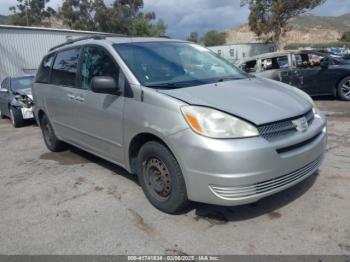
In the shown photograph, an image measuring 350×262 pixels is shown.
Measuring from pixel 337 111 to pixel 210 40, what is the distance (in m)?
81.9

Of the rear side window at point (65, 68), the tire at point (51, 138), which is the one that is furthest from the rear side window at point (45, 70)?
the tire at point (51, 138)

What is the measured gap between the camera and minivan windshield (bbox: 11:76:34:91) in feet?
33.7

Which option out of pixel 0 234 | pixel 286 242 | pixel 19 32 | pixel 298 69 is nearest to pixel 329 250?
pixel 286 242

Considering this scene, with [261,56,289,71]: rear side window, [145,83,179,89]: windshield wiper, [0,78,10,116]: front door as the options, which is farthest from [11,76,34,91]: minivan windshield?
[145,83,179,89]: windshield wiper

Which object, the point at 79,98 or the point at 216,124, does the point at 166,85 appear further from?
the point at 79,98

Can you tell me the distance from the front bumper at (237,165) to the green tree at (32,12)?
57.7 m

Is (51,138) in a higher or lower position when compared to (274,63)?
lower

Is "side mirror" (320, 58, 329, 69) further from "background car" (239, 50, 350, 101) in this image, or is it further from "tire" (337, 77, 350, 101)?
"tire" (337, 77, 350, 101)

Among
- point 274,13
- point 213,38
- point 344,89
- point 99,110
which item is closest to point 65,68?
point 99,110

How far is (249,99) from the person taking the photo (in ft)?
10.7

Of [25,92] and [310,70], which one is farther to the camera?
[310,70]

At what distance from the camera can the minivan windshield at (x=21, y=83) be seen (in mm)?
10284

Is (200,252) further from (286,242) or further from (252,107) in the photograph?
(252,107)

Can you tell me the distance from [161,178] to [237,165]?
0.90 metres
